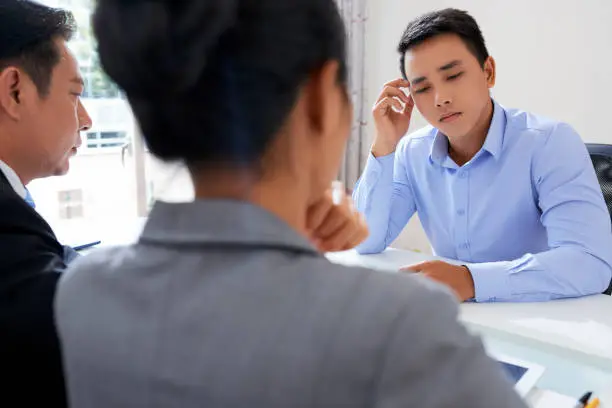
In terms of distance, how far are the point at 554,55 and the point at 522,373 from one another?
222 centimetres

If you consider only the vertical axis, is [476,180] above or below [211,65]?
below

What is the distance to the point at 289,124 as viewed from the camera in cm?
41

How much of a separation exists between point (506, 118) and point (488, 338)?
794mm

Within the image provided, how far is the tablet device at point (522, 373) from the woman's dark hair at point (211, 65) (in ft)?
1.81

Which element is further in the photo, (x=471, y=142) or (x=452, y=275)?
(x=471, y=142)

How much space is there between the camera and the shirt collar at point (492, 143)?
145cm

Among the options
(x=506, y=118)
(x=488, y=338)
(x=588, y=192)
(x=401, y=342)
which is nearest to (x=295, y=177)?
(x=401, y=342)

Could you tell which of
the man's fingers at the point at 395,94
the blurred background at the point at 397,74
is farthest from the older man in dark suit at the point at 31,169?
the blurred background at the point at 397,74

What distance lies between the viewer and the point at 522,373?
76cm

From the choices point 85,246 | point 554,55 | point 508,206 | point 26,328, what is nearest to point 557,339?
point 508,206

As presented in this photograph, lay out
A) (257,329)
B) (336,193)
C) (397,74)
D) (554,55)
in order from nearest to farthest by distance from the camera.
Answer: (257,329), (336,193), (554,55), (397,74)

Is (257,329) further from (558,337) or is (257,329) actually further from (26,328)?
(558,337)

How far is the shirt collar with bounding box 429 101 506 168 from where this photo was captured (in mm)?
1445

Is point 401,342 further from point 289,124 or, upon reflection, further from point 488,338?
point 488,338
